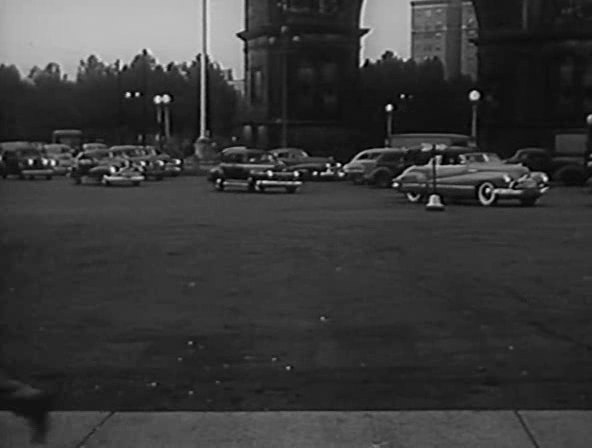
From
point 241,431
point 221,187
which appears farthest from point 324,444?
point 221,187

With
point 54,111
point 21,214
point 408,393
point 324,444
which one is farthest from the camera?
point 21,214

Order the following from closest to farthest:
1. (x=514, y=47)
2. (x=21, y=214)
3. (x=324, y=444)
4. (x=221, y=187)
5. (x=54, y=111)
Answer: (x=324, y=444), (x=54, y=111), (x=21, y=214), (x=221, y=187), (x=514, y=47)

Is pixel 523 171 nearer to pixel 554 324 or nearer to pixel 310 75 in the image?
pixel 554 324

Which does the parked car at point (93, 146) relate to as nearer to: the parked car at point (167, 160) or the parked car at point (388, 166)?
the parked car at point (167, 160)

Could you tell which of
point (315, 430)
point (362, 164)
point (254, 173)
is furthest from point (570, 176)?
point (315, 430)

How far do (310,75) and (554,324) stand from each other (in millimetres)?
41418

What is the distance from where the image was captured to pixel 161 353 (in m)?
7.92

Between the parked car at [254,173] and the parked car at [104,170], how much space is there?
353 cm

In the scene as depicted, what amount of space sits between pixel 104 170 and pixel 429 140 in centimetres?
1099

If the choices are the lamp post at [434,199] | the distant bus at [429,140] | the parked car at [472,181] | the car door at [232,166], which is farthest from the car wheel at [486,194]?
the distant bus at [429,140]

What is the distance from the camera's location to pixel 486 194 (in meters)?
24.9

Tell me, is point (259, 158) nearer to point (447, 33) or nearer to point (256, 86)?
point (447, 33)

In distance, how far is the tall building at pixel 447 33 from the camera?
35406 mm

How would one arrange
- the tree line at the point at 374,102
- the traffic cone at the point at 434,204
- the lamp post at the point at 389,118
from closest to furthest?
the traffic cone at the point at 434,204, the tree line at the point at 374,102, the lamp post at the point at 389,118
